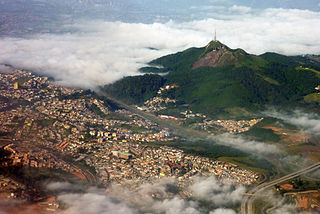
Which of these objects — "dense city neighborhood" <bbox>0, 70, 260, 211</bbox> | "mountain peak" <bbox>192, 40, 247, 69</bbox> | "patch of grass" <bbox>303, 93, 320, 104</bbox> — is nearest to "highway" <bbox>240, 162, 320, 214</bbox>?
"dense city neighborhood" <bbox>0, 70, 260, 211</bbox>

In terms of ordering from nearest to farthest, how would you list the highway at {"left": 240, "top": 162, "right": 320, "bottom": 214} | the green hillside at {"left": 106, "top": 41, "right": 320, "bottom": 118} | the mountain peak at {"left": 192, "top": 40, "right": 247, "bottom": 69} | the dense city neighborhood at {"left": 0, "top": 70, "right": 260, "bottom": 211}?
the highway at {"left": 240, "top": 162, "right": 320, "bottom": 214}, the dense city neighborhood at {"left": 0, "top": 70, "right": 260, "bottom": 211}, the green hillside at {"left": 106, "top": 41, "right": 320, "bottom": 118}, the mountain peak at {"left": 192, "top": 40, "right": 247, "bottom": 69}

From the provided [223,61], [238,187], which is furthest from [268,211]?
[223,61]

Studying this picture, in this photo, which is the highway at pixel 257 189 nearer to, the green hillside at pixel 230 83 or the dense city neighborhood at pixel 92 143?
the dense city neighborhood at pixel 92 143

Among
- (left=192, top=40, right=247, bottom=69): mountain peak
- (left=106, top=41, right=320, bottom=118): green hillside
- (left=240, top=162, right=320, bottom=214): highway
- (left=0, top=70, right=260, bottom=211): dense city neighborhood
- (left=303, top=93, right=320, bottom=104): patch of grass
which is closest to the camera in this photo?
(left=240, top=162, right=320, bottom=214): highway

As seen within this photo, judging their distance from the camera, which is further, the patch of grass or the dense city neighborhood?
the patch of grass

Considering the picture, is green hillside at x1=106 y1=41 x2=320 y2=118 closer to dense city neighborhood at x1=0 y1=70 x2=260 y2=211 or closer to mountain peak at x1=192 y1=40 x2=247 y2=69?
mountain peak at x1=192 y1=40 x2=247 y2=69

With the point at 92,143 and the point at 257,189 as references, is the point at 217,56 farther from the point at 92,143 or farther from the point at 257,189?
the point at 257,189

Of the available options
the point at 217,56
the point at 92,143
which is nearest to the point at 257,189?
the point at 92,143

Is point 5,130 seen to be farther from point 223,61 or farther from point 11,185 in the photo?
point 223,61
